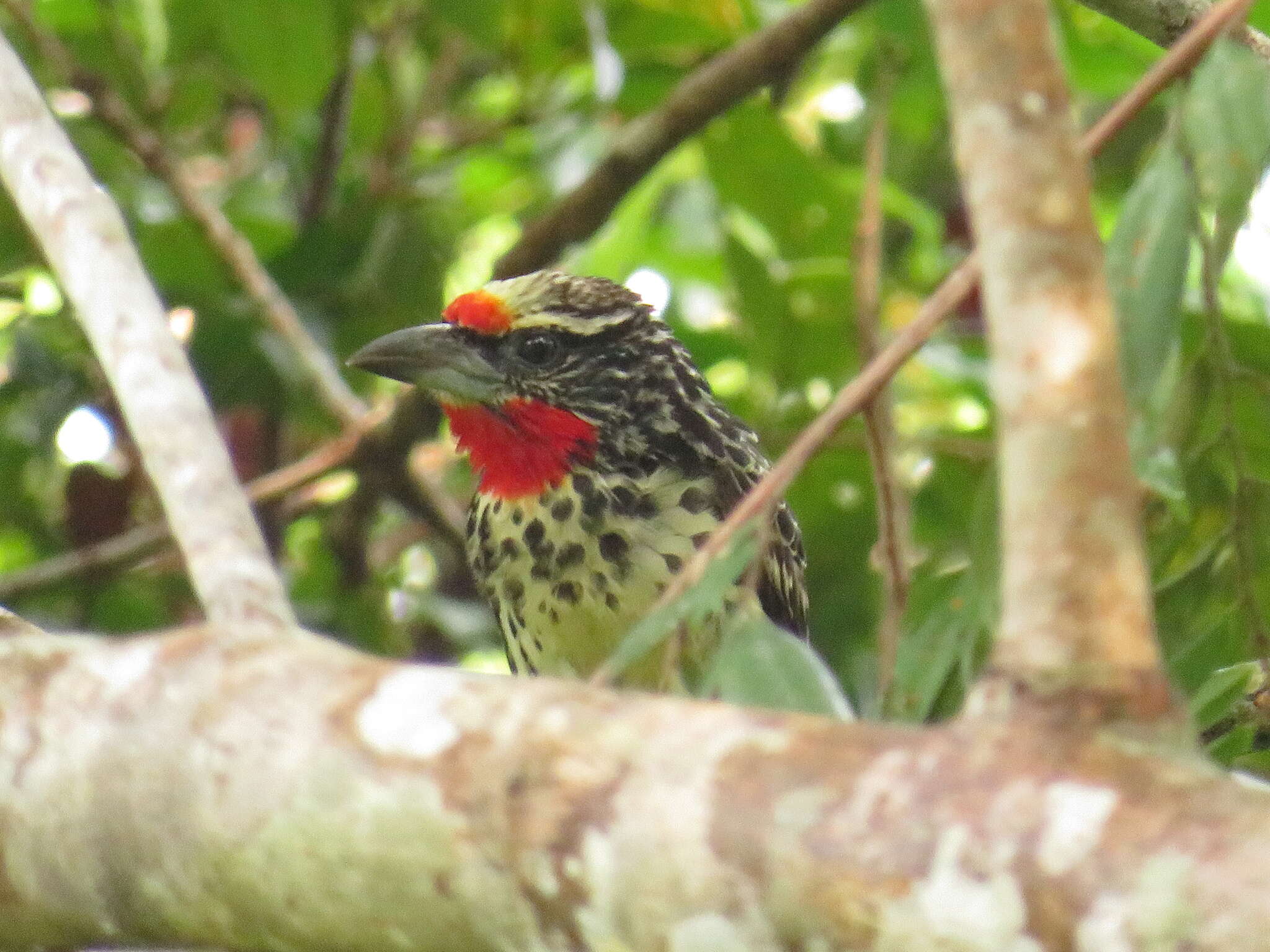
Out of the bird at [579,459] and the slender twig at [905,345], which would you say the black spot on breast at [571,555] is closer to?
the bird at [579,459]

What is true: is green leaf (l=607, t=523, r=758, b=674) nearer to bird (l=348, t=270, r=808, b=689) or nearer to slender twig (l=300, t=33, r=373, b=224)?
bird (l=348, t=270, r=808, b=689)

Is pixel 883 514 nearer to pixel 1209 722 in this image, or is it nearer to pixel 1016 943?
pixel 1209 722

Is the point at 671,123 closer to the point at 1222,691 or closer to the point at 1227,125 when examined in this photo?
the point at 1222,691

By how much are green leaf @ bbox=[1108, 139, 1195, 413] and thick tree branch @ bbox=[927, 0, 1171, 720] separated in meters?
0.22

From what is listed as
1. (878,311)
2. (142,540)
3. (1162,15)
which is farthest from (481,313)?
(1162,15)

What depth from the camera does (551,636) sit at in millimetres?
3365

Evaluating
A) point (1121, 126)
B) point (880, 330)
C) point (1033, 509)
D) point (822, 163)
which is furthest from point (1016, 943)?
point (822, 163)

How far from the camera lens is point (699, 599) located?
5.74 feet

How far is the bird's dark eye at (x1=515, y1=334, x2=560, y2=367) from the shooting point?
144 inches

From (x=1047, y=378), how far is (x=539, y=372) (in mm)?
2308

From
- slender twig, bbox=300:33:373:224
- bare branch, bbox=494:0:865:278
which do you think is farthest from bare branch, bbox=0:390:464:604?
slender twig, bbox=300:33:373:224

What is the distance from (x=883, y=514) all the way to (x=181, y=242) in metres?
2.54

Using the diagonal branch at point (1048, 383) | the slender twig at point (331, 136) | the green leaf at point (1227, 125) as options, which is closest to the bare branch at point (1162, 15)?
the green leaf at point (1227, 125)

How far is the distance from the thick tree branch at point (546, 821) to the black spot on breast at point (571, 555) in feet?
5.27
